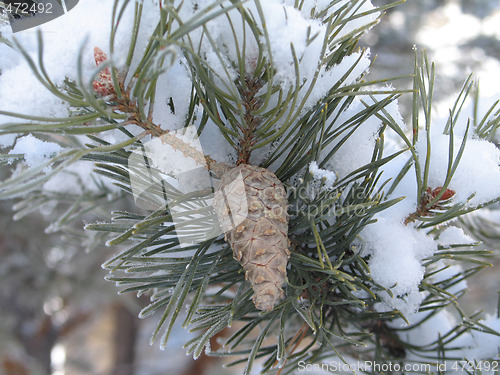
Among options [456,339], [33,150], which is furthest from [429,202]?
[33,150]

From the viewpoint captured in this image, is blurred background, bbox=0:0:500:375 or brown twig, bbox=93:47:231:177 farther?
blurred background, bbox=0:0:500:375

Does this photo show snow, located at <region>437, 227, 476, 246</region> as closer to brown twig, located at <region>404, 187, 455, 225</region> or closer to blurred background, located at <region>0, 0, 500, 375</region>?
brown twig, located at <region>404, 187, 455, 225</region>

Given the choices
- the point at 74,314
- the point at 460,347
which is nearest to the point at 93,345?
the point at 74,314

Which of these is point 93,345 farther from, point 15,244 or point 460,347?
point 460,347

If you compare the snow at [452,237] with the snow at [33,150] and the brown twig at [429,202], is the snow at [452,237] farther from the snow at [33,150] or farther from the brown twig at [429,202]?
the snow at [33,150]

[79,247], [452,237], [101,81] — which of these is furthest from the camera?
[79,247]

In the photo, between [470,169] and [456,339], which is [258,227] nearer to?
[470,169]

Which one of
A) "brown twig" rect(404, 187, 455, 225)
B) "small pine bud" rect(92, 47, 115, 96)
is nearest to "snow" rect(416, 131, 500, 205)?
"brown twig" rect(404, 187, 455, 225)

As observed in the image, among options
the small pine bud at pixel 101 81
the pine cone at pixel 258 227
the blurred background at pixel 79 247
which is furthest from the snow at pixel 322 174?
the blurred background at pixel 79 247
